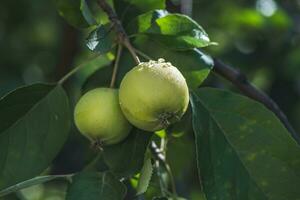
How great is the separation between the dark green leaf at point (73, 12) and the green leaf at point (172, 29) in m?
0.13

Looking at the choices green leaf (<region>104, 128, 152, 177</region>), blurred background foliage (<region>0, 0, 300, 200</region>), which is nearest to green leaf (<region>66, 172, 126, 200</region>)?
green leaf (<region>104, 128, 152, 177</region>)

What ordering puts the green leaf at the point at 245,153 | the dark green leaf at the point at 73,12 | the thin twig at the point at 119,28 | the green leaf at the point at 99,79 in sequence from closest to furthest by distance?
the green leaf at the point at 245,153 < the thin twig at the point at 119,28 < the dark green leaf at the point at 73,12 < the green leaf at the point at 99,79

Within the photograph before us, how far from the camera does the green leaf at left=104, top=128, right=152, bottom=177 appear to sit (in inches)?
73.4

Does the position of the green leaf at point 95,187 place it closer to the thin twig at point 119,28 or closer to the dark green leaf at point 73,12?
the thin twig at point 119,28

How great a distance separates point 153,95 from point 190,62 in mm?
294

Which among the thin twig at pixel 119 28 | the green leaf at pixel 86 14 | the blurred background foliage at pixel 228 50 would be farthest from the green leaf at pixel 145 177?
the blurred background foliage at pixel 228 50

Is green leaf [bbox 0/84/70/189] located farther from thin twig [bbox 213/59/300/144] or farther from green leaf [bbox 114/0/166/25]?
thin twig [bbox 213/59/300/144]

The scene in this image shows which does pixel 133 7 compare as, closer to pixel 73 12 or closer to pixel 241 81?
pixel 73 12

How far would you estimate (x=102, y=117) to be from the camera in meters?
1.73

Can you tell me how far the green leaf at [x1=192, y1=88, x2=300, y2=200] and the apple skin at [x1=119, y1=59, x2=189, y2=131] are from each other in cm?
17

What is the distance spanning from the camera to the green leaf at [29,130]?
188 centimetres

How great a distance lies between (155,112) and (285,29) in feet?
8.23

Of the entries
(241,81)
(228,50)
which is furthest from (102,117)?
(228,50)

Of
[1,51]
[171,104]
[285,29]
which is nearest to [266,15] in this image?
[285,29]
